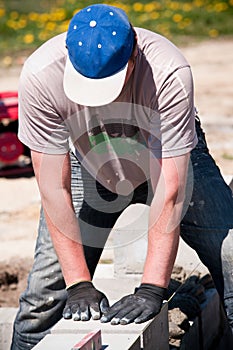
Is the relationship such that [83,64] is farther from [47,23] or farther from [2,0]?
[2,0]

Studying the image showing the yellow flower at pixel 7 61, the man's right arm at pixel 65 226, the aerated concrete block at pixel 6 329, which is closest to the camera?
the man's right arm at pixel 65 226

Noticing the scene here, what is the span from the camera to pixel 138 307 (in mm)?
3998

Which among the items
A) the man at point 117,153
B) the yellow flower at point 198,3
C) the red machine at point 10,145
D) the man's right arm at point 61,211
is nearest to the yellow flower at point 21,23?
the yellow flower at point 198,3

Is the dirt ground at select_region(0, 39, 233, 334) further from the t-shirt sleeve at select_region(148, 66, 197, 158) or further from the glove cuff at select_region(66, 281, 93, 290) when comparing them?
the t-shirt sleeve at select_region(148, 66, 197, 158)

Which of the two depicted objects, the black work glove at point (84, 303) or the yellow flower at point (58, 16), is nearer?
the black work glove at point (84, 303)

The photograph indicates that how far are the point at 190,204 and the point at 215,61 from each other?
8749 mm

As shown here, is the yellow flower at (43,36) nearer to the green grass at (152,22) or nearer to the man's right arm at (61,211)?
the green grass at (152,22)

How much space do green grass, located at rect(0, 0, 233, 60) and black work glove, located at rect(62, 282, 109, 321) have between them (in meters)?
9.85

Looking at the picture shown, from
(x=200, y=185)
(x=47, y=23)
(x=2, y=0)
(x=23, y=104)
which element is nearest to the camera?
(x=23, y=104)

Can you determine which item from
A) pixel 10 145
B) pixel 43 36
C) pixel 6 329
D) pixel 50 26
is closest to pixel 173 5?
pixel 50 26

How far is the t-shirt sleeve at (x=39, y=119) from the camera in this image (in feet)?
13.1

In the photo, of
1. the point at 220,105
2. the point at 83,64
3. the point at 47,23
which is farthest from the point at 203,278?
the point at 47,23

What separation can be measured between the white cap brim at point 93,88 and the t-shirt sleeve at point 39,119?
7.5 inches

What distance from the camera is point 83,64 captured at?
3.79 meters
